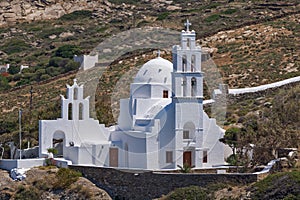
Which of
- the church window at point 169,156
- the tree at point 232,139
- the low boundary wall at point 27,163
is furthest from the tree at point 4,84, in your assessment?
the tree at point 232,139

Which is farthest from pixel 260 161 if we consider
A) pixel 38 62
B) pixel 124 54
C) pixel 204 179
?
pixel 38 62

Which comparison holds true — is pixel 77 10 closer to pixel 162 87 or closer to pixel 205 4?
pixel 205 4

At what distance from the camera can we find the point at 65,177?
1821 inches

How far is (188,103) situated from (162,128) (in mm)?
1824

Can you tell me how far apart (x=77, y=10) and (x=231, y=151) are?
74.0 meters

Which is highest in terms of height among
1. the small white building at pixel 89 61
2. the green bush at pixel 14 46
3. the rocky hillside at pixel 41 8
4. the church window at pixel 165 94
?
the rocky hillside at pixel 41 8

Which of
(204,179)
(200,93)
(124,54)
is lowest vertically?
(204,179)

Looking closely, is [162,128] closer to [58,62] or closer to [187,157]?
[187,157]

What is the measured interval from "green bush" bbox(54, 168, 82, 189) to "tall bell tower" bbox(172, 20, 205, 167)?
5.18 m

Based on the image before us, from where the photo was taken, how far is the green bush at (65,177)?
46.0 m

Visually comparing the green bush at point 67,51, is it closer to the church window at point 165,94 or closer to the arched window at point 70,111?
the arched window at point 70,111

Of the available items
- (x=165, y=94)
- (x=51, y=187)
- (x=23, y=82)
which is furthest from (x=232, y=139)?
(x=23, y=82)

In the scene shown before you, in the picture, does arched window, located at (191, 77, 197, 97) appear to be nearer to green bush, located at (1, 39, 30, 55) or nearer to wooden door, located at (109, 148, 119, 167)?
wooden door, located at (109, 148, 119, 167)

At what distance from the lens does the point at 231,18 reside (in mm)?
95938
